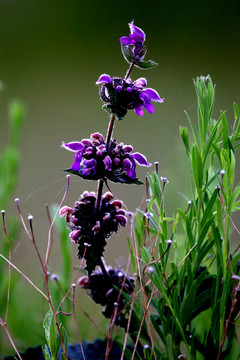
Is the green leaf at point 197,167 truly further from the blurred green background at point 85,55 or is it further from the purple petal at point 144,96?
the blurred green background at point 85,55

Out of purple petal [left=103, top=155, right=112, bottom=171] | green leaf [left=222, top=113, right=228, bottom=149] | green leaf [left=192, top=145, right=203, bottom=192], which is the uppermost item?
green leaf [left=222, top=113, right=228, bottom=149]

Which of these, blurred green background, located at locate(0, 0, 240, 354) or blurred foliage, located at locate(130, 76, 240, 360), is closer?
blurred foliage, located at locate(130, 76, 240, 360)

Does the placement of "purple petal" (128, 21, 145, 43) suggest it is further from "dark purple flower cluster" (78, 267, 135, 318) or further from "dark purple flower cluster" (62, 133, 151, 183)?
"dark purple flower cluster" (78, 267, 135, 318)

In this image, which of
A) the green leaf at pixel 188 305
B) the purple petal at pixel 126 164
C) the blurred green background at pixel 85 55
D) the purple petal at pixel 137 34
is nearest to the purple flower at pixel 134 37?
the purple petal at pixel 137 34

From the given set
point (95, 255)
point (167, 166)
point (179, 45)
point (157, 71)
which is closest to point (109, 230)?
point (95, 255)

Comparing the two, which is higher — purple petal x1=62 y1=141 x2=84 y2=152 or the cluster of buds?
purple petal x1=62 y1=141 x2=84 y2=152

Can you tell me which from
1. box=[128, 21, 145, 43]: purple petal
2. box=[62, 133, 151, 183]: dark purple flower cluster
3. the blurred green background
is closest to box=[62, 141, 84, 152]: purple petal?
box=[62, 133, 151, 183]: dark purple flower cluster
